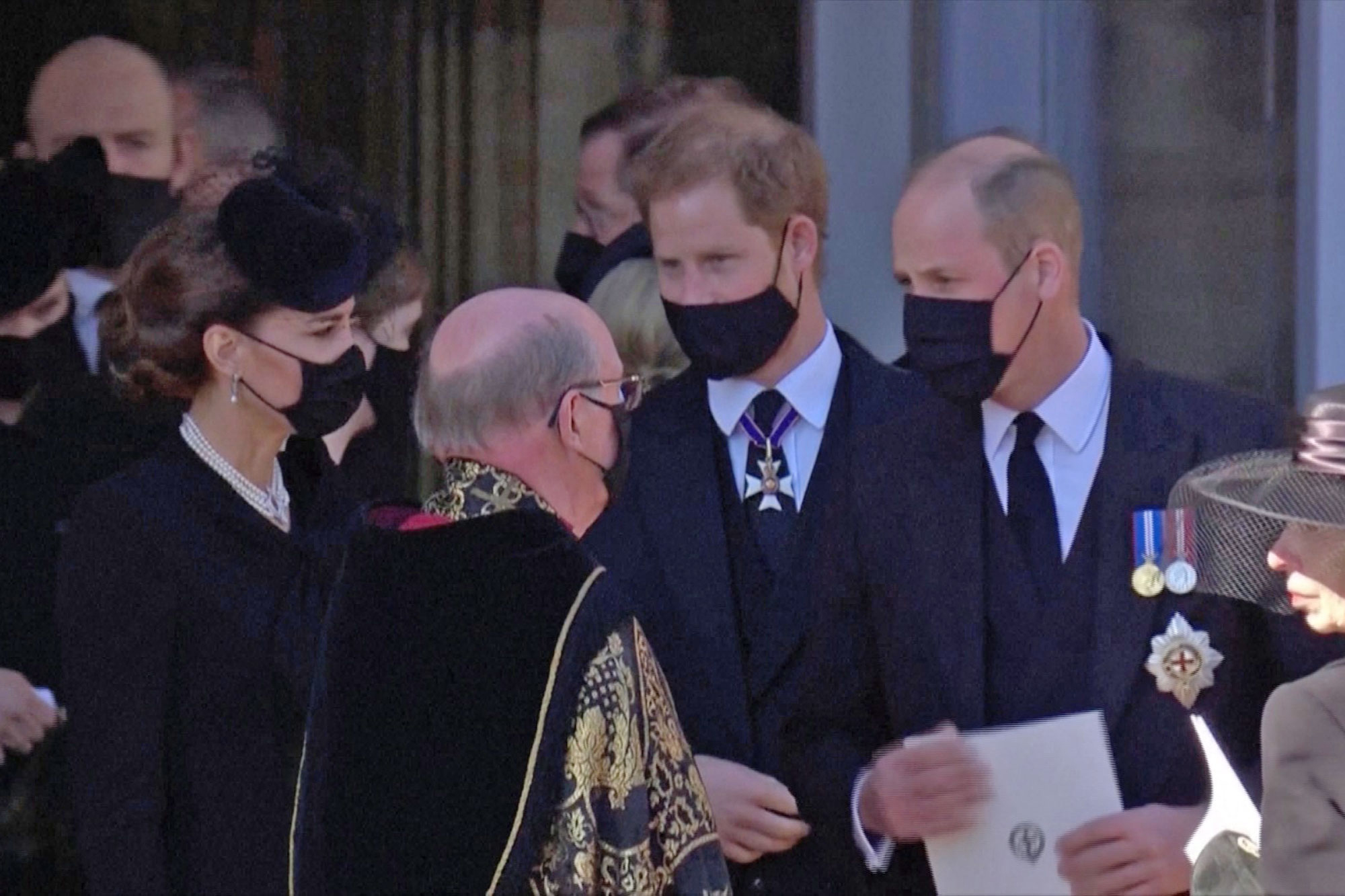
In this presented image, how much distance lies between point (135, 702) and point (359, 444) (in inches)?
52.4

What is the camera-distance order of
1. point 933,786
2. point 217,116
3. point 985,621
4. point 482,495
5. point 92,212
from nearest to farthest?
1. point 482,495
2. point 933,786
3. point 985,621
4. point 92,212
5. point 217,116

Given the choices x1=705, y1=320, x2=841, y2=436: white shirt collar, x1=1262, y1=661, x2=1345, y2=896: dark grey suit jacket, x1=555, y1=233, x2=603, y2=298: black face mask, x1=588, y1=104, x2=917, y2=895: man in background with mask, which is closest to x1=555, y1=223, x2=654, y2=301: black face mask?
x1=555, y1=233, x2=603, y2=298: black face mask

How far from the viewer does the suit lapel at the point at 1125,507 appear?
375 centimetres

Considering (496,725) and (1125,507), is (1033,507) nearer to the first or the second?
(1125,507)

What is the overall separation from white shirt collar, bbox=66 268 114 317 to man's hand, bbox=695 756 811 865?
1960 millimetres

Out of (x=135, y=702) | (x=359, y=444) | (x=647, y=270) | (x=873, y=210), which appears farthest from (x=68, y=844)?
(x=873, y=210)

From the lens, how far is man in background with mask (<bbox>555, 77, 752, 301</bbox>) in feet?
17.3

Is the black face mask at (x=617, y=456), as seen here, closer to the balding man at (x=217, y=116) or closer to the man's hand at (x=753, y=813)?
the man's hand at (x=753, y=813)

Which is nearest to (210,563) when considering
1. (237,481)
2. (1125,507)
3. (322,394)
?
(237,481)

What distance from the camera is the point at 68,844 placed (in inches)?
188

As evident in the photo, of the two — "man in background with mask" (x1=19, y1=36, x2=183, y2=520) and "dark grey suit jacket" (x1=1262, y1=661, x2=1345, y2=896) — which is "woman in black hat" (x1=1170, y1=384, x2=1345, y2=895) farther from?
"man in background with mask" (x1=19, y1=36, x2=183, y2=520)

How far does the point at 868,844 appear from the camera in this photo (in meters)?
3.93

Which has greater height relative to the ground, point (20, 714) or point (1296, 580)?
point (1296, 580)

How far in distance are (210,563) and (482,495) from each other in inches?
40.7
